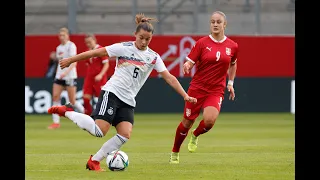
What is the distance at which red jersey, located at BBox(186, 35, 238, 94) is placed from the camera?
14930mm

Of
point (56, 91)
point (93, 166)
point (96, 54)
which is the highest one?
point (96, 54)

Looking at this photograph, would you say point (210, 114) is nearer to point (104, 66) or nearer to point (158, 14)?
point (104, 66)

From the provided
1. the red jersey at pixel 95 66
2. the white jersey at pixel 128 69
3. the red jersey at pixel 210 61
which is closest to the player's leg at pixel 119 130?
the white jersey at pixel 128 69

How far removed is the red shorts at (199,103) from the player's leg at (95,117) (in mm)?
2147

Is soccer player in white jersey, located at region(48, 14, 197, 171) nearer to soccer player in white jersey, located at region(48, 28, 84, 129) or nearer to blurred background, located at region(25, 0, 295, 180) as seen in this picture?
soccer player in white jersey, located at region(48, 28, 84, 129)

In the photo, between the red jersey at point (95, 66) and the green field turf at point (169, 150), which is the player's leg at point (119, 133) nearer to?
the green field turf at point (169, 150)

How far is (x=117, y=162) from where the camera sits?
42.5 feet

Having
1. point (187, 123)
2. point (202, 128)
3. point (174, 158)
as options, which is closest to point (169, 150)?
point (202, 128)

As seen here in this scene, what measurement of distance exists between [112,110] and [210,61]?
8.48 feet

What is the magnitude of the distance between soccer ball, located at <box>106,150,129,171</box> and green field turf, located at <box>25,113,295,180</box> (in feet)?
0.43

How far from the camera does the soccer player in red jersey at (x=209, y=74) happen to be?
14805 millimetres

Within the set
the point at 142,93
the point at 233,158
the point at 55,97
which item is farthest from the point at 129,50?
the point at 142,93
